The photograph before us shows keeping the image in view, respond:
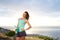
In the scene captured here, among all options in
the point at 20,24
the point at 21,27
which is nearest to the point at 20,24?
the point at 20,24

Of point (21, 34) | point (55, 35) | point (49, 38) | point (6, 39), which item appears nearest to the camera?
point (21, 34)

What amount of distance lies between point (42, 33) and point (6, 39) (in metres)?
4.46

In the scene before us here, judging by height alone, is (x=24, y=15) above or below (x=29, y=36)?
above

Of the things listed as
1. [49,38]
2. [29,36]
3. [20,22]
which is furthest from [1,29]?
[20,22]

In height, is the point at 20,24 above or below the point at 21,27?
above

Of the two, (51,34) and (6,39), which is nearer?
(6,39)

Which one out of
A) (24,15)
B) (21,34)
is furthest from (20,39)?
(24,15)

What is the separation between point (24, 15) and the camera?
7.79 m

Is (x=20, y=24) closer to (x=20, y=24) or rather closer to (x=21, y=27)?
(x=20, y=24)

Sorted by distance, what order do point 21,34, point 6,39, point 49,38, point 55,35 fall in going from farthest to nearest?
point 49,38
point 55,35
point 6,39
point 21,34

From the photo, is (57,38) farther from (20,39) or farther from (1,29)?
(20,39)

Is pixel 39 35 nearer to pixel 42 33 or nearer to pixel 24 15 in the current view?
pixel 42 33

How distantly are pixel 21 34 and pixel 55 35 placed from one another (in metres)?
9.02

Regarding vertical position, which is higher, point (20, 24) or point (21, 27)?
point (20, 24)
